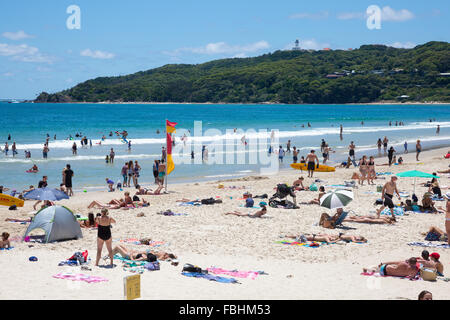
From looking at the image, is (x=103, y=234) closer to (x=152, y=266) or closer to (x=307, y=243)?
(x=152, y=266)

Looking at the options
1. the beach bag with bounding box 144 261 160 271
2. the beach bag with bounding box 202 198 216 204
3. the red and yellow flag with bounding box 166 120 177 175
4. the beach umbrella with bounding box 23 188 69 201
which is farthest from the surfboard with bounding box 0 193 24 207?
the beach bag with bounding box 144 261 160 271

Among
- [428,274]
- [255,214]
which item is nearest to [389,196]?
[255,214]

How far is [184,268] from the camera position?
975 centimetres

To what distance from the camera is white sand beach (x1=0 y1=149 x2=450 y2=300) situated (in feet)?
28.3

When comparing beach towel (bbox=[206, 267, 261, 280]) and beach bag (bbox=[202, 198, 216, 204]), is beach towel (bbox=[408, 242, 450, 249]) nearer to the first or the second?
beach towel (bbox=[206, 267, 261, 280])

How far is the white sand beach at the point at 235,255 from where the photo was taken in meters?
8.62

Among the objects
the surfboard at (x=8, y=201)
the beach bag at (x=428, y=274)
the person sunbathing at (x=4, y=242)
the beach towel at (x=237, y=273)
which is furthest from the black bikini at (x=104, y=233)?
the surfboard at (x=8, y=201)

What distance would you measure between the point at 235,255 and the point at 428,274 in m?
3.89

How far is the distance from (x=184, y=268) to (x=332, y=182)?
13089 millimetres

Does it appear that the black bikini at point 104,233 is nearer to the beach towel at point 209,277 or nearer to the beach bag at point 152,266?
the beach bag at point 152,266

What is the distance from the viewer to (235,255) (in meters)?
11.2

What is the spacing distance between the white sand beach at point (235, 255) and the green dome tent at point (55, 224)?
26 cm
